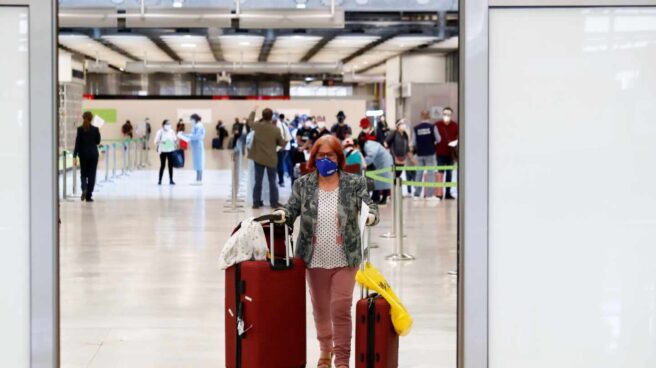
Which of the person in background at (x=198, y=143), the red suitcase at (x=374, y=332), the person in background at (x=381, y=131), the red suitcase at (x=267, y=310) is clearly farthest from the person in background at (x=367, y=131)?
the red suitcase at (x=374, y=332)

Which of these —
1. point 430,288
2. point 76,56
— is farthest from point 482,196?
point 76,56

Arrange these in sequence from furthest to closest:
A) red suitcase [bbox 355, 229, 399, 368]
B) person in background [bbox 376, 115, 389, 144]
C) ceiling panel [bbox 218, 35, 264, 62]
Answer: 1. ceiling panel [bbox 218, 35, 264, 62]
2. person in background [bbox 376, 115, 389, 144]
3. red suitcase [bbox 355, 229, 399, 368]

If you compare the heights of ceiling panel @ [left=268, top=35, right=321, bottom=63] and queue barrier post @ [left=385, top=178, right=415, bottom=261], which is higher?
ceiling panel @ [left=268, top=35, right=321, bottom=63]

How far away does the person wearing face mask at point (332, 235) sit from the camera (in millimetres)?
6844

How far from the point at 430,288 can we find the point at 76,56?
35.2 meters

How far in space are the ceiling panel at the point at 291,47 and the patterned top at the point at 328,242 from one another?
26831 millimetres

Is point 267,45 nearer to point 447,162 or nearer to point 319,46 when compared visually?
point 319,46

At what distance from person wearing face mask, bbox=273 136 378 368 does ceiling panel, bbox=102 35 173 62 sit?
28.0m

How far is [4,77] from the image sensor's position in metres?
4.65

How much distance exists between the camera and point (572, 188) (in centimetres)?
478

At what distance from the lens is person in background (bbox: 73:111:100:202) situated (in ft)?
68.4

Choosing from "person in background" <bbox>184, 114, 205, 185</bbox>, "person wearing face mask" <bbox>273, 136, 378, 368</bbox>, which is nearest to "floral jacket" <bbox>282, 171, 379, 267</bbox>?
"person wearing face mask" <bbox>273, 136, 378, 368</bbox>

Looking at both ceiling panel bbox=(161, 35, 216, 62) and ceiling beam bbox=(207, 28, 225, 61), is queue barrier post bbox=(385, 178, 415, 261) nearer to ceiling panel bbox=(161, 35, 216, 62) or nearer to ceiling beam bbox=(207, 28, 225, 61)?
ceiling beam bbox=(207, 28, 225, 61)

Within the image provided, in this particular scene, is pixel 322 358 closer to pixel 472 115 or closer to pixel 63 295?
pixel 472 115
